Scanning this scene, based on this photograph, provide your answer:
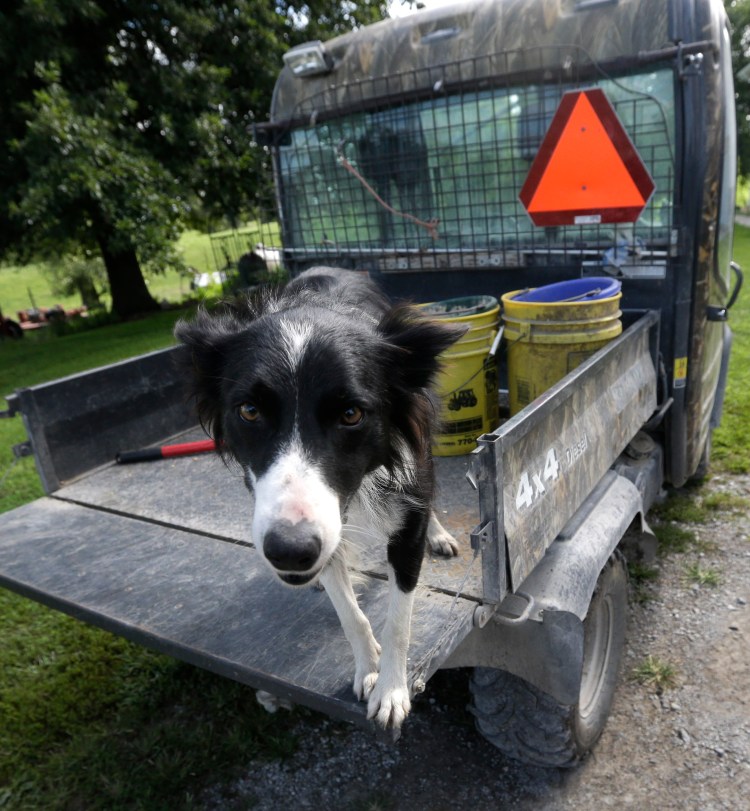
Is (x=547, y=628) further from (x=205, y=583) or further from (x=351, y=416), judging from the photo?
(x=205, y=583)

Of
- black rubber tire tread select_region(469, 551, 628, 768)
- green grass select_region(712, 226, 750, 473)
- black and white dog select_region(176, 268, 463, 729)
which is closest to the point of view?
black and white dog select_region(176, 268, 463, 729)

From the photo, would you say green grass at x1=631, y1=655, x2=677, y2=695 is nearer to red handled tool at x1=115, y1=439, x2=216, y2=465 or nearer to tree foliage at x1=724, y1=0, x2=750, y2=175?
red handled tool at x1=115, y1=439, x2=216, y2=465

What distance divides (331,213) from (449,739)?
3.21 metres

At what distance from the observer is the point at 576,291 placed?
136 inches

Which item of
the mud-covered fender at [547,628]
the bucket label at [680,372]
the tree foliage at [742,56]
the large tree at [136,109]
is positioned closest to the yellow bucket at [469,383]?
the bucket label at [680,372]

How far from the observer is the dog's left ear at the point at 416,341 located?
6.61ft

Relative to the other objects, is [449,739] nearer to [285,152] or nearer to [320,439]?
[320,439]

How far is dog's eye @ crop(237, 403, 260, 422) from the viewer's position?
1.83 metres

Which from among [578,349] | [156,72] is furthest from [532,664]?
[156,72]

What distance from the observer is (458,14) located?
3.53 meters

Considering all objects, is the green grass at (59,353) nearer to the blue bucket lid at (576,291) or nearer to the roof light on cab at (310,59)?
the roof light on cab at (310,59)

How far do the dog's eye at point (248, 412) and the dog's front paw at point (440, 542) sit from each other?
1000 millimetres

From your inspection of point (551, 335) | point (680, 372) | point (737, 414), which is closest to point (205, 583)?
point (551, 335)

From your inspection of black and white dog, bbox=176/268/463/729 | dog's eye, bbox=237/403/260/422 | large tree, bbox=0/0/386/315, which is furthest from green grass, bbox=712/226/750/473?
large tree, bbox=0/0/386/315
